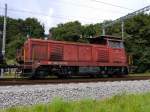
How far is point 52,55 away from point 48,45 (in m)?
0.71

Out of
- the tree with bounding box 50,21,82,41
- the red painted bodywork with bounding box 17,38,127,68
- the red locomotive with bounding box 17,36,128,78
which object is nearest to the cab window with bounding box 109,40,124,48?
the red locomotive with bounding box 17,36,128,78

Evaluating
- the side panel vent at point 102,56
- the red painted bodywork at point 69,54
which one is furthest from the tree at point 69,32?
the side panel vent at point 102,56

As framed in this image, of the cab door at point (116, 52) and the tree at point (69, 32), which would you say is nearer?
the cab door at point (116, 52)

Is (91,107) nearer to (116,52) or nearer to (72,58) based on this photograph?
(72,58)

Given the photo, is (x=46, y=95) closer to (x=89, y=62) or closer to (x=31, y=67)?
(x=31, y=67)

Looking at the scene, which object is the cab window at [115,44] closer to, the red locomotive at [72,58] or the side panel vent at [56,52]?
the red locomotive at [72,58]

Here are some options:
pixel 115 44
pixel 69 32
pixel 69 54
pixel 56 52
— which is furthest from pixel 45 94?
pixel 69 32

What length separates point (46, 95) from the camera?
11.4 metres

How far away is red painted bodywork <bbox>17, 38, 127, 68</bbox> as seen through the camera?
20705 mm

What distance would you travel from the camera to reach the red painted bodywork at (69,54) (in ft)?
67.9

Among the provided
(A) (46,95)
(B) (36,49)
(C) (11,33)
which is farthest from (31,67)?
(C) (11,33)

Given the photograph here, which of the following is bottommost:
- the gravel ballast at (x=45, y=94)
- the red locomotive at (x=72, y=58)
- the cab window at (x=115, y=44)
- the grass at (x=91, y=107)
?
the grass at (x=91, y=107)

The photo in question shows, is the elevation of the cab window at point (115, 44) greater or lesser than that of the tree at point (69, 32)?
lesser

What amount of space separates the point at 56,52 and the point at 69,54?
1121 mm
